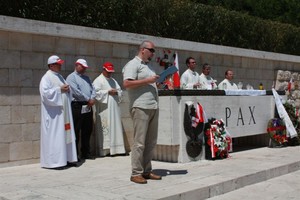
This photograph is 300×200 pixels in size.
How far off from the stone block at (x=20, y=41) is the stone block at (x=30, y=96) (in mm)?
749

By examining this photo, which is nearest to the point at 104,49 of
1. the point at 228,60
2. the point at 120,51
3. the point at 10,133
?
the point at 120,51

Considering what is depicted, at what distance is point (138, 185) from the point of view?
6.30 meters

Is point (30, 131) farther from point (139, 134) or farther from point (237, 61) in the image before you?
point (237, 61)

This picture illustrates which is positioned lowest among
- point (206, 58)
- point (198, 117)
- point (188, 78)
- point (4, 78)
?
point (198, 117)

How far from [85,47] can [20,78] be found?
5.45 feet

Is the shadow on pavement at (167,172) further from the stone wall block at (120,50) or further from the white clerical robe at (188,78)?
the white clerical robe at (188,78)

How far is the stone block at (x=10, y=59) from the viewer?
7672 mm

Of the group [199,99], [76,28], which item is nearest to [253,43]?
[199,99]

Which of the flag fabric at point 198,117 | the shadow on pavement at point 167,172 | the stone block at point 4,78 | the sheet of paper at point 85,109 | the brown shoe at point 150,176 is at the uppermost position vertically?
the stone block at point 4,78

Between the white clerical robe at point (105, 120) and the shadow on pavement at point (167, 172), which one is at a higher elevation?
the white clerical robe at point (105, 120)

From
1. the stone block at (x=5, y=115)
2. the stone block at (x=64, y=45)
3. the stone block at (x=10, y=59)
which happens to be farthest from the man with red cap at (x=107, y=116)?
the stone block at (x=5, y=115)

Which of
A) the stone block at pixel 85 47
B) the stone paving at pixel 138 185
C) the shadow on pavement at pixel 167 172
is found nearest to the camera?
the stone paving at pixel 138 185

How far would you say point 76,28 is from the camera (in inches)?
342

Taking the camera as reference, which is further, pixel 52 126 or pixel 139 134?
pixel 52 126
